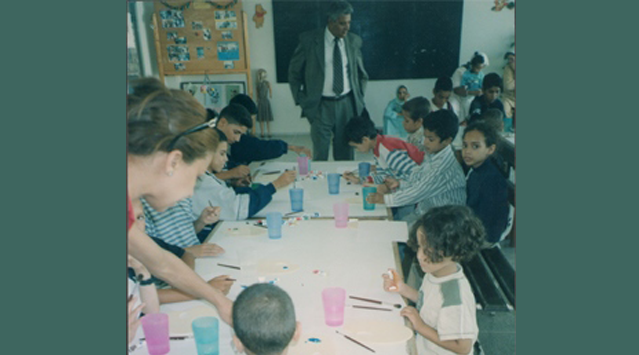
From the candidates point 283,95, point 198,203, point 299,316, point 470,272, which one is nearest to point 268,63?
point 283,95

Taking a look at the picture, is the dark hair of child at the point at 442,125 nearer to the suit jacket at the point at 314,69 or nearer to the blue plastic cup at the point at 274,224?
the blue plastic cup at the point at 274,224

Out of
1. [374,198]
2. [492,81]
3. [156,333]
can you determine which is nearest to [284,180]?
[374,198]

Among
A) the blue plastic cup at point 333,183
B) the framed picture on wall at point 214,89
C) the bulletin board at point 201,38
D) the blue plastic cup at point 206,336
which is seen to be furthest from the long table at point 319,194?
the framed picture on wall at point 214,89

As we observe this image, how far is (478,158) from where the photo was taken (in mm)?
2516

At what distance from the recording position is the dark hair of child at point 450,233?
1605mm

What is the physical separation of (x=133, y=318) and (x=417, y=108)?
2.41m

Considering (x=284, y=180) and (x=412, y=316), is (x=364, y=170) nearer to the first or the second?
(x=284, y=180)

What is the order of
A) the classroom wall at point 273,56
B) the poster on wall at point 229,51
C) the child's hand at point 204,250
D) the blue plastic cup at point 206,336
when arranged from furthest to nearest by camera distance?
the poster on wall at point 229,51, the classroom wall at point 273,56, the child's hand at point 204,250, the blue plastic cup at point 206,336

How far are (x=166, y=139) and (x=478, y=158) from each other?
1695 millimetres

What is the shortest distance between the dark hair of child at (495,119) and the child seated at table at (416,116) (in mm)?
516

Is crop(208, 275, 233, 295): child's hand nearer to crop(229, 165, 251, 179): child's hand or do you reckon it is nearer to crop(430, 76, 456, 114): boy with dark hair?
crop(229, 165, 251, 179): child's hand

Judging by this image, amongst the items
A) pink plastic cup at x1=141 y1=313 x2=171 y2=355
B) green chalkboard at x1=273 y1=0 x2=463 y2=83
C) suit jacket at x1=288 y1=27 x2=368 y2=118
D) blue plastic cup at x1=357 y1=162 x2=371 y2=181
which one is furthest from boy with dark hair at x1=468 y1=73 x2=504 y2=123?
pink plastic cup at x1=141 y1=313 x2=171 y2=355

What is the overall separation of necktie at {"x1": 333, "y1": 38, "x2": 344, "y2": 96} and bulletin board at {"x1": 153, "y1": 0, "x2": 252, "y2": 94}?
1.92 m

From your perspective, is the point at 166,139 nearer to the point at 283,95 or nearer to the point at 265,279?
the point at 265,279
